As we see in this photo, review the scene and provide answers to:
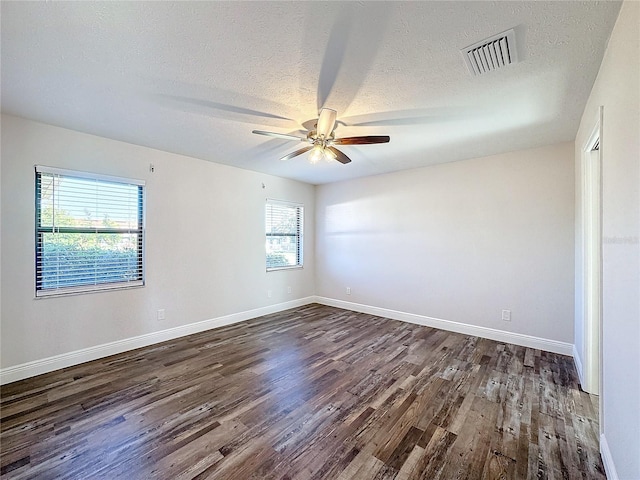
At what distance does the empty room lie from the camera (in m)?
1.52

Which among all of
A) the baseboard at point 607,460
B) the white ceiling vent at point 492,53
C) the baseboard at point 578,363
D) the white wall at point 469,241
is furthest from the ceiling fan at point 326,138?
the baseboard at point 578,363

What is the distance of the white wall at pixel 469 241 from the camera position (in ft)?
10.8

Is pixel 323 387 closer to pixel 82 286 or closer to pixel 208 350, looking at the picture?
pixel 208 350

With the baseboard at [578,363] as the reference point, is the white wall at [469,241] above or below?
above

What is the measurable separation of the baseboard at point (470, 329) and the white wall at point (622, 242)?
1855 millimetres

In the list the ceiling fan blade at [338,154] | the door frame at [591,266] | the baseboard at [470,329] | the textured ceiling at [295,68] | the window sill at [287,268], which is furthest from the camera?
the window sill at [287,268]

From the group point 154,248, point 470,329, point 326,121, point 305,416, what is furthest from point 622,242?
point 154,248

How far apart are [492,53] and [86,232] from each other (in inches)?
159

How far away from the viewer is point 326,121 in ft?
7.56

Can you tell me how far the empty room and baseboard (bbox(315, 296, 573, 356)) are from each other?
27 millimetres

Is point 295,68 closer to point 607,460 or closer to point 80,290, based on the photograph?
point 607,460

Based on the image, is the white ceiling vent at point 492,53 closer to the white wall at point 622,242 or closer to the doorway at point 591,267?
the white wall at point 622,242

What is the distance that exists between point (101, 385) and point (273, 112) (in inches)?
117

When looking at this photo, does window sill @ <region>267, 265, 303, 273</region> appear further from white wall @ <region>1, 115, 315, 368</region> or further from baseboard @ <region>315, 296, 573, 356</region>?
baseboard @ <region>315, 296, 573, 356</region>
